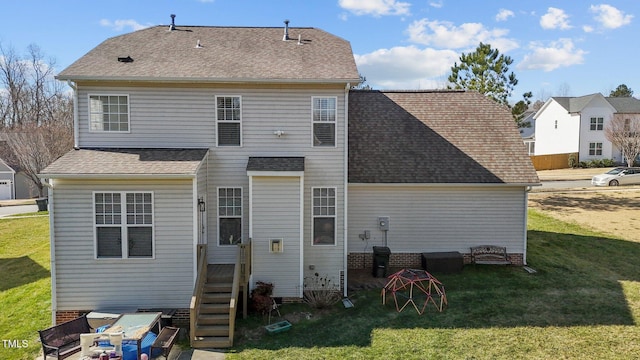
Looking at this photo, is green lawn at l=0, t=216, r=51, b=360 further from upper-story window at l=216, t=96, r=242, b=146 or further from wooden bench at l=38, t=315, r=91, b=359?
upper-story window at l=216, t=96, r=242, b=146

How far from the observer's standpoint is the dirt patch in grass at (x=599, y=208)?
19.0 meters

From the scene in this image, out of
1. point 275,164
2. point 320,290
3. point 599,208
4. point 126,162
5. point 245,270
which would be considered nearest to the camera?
point 126,162

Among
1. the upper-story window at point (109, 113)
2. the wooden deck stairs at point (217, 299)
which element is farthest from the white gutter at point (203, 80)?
the wooden deck stairs at point (217, 299)

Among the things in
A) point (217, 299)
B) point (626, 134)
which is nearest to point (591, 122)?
point (626, 134)

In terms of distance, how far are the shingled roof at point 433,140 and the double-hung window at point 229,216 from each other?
4.11 m

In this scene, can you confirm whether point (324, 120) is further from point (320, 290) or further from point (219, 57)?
point (320, 290)

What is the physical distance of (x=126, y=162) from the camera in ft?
33.1

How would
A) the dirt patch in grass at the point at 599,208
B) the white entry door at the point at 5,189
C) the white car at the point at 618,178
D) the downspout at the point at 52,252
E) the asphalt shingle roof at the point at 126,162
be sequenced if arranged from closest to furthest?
the asphalt shingle roof at the point at 126,162 → the downspout at the point at 52,252 → the dirt patch in grass at the point at 599,208 → the white car at the point at 618,178 → the white entry door at the point at 5,189

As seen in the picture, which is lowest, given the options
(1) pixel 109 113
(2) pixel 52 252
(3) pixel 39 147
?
(2) pixel 52 252

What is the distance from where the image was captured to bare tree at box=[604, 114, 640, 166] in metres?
35.3

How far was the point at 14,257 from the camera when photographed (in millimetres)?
16250

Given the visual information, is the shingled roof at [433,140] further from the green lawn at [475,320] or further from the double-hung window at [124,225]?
the double-hung window at [124,225]

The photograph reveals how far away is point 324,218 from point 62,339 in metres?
6.97

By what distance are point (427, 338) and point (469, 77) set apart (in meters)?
23.5
